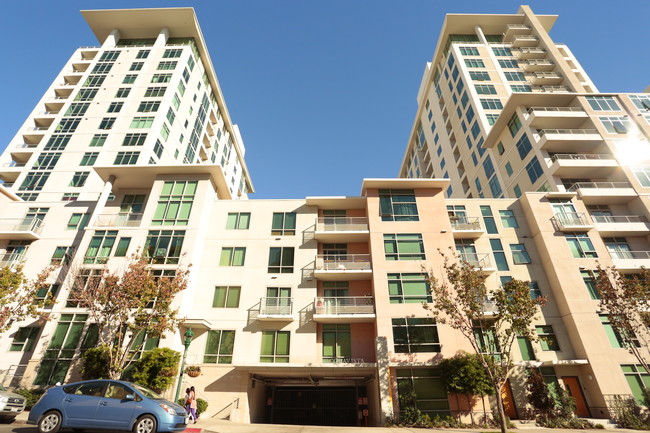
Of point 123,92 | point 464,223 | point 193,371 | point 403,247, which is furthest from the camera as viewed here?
point 123,92

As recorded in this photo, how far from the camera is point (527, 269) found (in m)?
25.0

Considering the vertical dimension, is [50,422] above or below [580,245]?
below

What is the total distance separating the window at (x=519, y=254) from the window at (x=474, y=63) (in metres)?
30.7

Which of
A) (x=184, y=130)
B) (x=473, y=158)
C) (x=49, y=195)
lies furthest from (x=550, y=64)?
(x=49, y=195)

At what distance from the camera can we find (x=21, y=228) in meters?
26.2

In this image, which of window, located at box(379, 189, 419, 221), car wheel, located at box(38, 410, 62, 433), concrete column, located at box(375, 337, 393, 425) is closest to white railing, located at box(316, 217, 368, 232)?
window, located at box(379, 189, 419, 221)

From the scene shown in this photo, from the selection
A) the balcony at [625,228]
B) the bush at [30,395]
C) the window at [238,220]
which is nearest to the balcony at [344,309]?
the window at [238,220]

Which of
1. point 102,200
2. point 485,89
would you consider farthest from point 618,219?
point 102,200

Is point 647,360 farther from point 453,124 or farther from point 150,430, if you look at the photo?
point 453,124

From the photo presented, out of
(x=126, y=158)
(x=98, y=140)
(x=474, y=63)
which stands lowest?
(x=126, y=158)

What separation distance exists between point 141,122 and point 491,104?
→ 4292 cm

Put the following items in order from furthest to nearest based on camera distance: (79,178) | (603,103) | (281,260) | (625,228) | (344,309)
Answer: (79,178) < (603,103) < (625,228) < (281,260) < (344,309)

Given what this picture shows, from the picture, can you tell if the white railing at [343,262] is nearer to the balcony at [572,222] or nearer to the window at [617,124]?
the balcony at [572,222]

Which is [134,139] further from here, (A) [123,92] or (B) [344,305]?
(B) [344,305]
